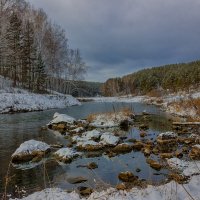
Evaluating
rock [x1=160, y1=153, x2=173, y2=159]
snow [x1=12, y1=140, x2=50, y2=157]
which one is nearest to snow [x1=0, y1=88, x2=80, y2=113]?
snow [x1=12, y1=140, x2=50, y2=157]

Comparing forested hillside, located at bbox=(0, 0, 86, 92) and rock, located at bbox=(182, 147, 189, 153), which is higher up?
forested hillside, located at bbox=(0, 0, 86, 92)

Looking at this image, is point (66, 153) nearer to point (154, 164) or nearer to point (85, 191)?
point (154, 164)

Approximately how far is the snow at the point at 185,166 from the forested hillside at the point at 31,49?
2981 centimetres

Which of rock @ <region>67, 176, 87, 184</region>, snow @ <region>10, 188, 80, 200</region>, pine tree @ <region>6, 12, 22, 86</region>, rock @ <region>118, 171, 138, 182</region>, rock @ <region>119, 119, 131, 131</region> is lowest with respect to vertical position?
rock @ <region>67, 176, 87, 184</region>

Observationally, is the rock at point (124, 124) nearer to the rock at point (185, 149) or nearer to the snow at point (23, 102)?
the rock at point (185, 149)

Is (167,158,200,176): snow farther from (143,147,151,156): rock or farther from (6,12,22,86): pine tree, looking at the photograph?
(6,12,22,86): pine tree

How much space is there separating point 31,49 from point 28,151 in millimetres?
35417

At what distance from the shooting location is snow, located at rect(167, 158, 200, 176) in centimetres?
903

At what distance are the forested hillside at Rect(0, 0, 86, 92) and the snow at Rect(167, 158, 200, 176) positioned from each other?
29.8m

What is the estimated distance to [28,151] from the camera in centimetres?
→ 1183

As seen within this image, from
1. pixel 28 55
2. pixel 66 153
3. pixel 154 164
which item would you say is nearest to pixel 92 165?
pixel 66 153

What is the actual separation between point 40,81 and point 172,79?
49.6 meters

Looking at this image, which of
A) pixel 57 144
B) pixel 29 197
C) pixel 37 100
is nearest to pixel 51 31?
pixel 37 100

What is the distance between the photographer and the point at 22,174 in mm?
9586
